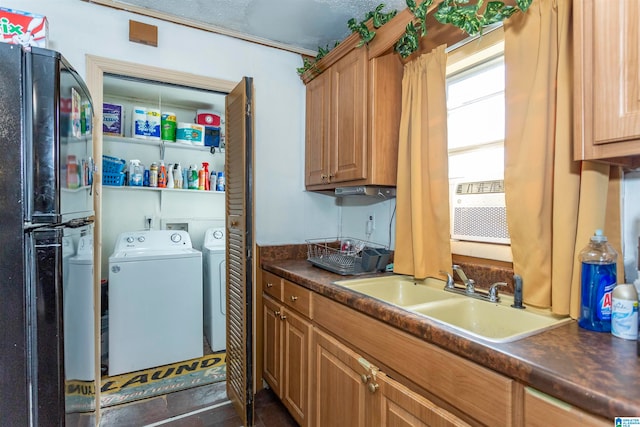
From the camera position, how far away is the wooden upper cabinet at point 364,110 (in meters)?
1.80

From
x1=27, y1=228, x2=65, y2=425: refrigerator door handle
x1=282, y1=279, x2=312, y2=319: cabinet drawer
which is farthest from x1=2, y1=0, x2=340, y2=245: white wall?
x1=27, y1=228, x2=65, y2=425: refrigerator door handle

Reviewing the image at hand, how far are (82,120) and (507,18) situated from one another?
5.71 feet

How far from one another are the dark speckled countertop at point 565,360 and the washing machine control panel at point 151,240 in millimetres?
2445

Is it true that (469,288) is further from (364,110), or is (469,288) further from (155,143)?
(155,143)

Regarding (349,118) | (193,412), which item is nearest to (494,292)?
(349,118)

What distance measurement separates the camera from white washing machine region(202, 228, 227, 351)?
2.95 meters

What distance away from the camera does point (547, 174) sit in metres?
1.20

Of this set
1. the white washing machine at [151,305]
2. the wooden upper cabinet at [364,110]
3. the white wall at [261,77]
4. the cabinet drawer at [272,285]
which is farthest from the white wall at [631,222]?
the white washing machine at [151,305]

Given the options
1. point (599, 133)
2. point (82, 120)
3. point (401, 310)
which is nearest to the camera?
point (599, 133)

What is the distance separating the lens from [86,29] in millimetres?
1866

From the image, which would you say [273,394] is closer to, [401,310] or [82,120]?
[401,310]

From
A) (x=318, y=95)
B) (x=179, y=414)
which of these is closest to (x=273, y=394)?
(x=179, y=414)

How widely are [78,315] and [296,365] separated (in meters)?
1.07

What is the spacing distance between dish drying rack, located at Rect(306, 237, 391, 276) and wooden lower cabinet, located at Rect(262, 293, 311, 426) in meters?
0.34
